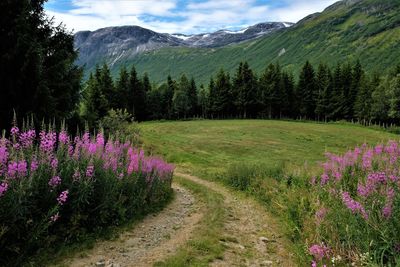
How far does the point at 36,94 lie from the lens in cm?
1558

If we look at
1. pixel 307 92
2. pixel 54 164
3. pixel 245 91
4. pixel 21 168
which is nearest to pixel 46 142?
pixel 54 164

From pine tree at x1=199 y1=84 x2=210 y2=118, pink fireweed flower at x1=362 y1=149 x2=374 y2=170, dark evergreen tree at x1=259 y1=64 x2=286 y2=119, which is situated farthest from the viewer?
pine tree at x1=199 y1=84 x2=210 y2=118

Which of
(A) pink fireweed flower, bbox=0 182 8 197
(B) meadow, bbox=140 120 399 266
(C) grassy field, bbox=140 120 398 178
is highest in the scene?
(A) pink fireweed flower, bbox=0 182 8 197

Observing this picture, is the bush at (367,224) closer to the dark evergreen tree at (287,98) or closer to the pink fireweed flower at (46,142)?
the pink fireweed flower at (46,142)

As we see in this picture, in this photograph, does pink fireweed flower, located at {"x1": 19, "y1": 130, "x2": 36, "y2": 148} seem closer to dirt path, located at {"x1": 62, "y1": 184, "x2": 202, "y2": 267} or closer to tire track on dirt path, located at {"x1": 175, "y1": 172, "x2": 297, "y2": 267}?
dirt path, located at {"x1": 62, "y1": 184, "x2": 202, "y2": 267}

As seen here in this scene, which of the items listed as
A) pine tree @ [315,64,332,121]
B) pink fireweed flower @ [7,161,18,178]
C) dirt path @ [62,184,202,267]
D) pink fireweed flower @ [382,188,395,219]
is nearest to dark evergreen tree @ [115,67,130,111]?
pine tree @ [315,64,332,121]

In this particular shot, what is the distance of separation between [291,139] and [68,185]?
43495 millimetres

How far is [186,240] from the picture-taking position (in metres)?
10.8

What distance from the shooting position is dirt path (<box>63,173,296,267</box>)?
9164mm

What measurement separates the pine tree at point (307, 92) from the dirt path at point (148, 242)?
84577 millimetres

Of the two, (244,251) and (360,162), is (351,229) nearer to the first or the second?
(244,251)

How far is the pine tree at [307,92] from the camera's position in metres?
94.1

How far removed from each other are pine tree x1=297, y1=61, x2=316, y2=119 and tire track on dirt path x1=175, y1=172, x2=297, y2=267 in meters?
81.6

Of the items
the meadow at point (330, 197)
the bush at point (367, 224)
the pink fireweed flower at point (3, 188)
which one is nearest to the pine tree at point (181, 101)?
the meadow at point (330, 197)
